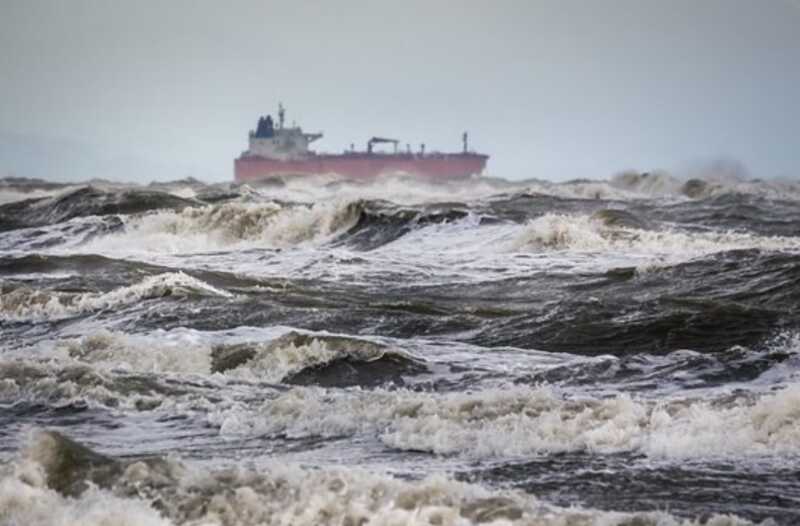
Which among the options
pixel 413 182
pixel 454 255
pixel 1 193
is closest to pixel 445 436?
pixel 454 255

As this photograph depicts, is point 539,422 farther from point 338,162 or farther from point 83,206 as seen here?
point 338,162

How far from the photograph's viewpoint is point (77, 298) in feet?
45.4

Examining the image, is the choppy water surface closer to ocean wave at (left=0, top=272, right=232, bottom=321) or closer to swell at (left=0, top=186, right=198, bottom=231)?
ocean wave at (left=0, top=272, right=232, bottom=321)

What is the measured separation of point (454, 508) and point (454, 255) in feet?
49.4

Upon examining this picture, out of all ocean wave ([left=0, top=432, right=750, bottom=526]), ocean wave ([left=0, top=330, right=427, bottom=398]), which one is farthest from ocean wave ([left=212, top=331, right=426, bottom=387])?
ocean wave ([left=0, top=432, right=750, bottom=526])

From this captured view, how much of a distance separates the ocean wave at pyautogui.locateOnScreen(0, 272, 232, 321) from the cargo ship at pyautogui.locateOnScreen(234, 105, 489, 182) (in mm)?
68756

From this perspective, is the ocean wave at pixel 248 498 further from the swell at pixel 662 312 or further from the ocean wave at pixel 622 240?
the ocean wave at pixel 622 240

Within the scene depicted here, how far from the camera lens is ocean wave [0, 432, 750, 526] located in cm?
521

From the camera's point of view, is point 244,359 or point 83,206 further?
point 83,206

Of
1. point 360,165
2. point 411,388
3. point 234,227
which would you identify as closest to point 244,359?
point 411,388

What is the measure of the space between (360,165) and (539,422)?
78075mm

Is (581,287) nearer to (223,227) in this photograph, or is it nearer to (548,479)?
(548,479)

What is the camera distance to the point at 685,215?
2836cm

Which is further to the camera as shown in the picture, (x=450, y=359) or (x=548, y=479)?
(x=450, y=359)
